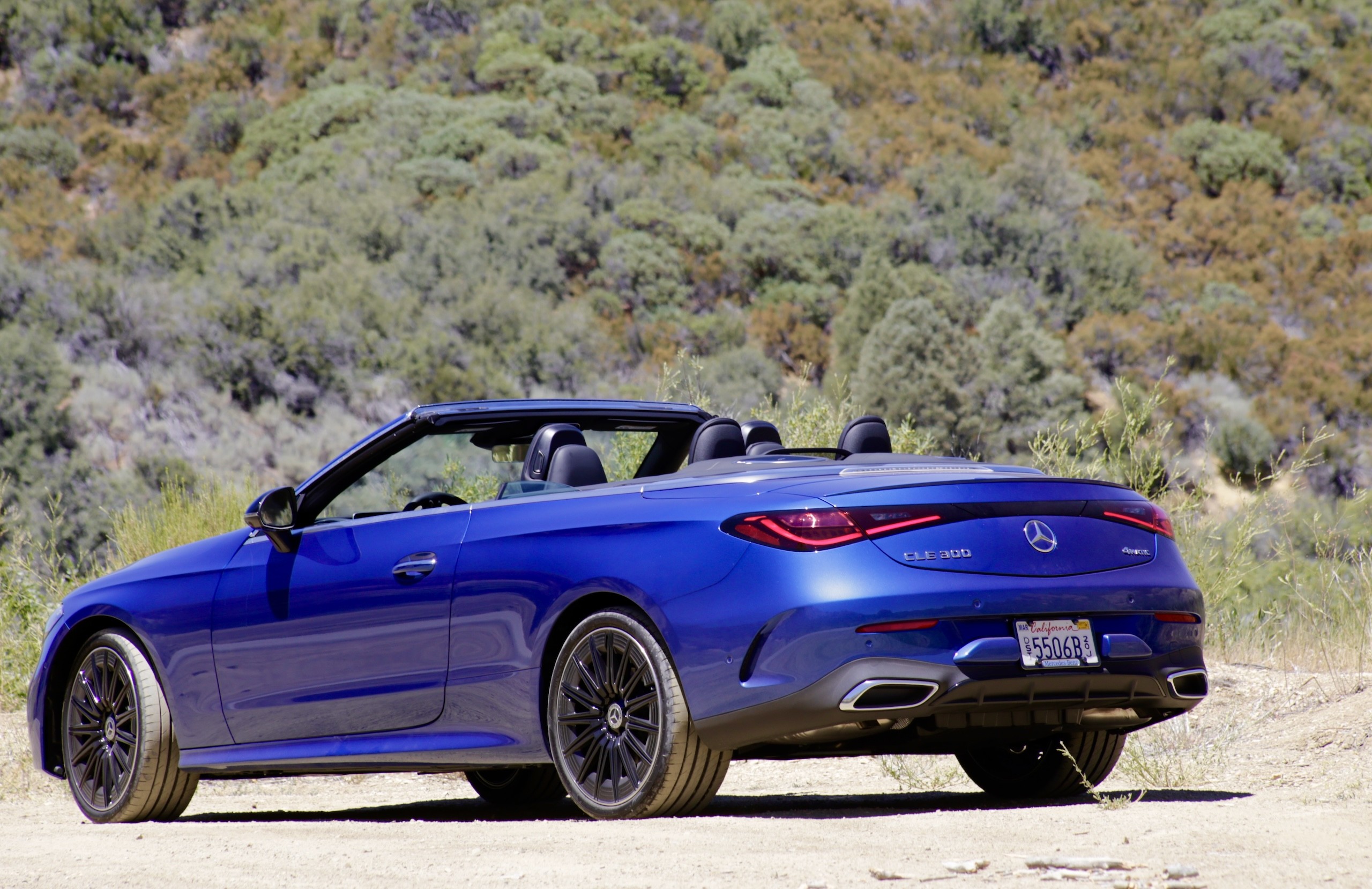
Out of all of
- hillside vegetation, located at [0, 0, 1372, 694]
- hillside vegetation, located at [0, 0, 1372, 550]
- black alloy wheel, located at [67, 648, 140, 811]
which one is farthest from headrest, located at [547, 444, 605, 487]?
hillside vegetation, located at [0, 0, 1372, 550]

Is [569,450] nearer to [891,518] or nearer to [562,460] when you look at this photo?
[562,460]

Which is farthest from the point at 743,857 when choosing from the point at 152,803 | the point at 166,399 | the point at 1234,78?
the point at 1234,78

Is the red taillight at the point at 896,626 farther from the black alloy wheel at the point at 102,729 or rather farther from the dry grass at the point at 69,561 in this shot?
the dry grass at the point at 69,561

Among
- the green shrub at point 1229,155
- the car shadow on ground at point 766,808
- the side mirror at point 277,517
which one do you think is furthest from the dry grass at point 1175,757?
the green shrub at point 1229,155

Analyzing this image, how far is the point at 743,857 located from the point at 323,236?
34.5m

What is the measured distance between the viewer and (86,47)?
49.7 m

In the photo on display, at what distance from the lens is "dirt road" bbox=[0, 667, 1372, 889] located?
13.5 ft

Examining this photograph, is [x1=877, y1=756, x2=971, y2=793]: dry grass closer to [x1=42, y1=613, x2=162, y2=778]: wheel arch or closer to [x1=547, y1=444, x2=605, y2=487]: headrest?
[x1=547, y1=444, x2=605, y2=487]: headrest

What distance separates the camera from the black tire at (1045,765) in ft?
19.8

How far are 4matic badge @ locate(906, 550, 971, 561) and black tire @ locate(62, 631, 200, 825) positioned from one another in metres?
3.34

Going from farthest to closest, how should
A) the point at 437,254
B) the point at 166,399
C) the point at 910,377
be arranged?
the point at 437,254
the point at 910,377
the point at 166,399

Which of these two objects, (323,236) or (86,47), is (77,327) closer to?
(323,236)

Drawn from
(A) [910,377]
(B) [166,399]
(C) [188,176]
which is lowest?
(A) [910,377]

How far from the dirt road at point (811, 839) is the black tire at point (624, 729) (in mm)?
133
